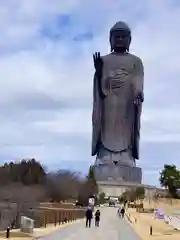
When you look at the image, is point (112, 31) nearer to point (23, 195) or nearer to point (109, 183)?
point (109, 183)

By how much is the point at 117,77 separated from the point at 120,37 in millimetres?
9604

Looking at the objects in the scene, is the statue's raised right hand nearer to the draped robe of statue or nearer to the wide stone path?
the draped robe of statue

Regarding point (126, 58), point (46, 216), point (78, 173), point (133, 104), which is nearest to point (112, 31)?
point (126, 58)

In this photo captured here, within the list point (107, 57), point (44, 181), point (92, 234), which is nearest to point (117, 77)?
point (107, 57)

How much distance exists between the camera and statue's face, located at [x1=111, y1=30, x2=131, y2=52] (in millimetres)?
136500

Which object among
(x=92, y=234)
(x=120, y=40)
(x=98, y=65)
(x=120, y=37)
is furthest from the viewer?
(x=120, y=37)

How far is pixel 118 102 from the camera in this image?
442 ft

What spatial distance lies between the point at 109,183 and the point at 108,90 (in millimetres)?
27457

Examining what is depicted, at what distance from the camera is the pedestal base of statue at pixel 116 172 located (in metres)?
143

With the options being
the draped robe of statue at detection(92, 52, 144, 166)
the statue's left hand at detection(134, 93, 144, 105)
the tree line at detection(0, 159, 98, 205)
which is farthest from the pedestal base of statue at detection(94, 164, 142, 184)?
the tree line at detection(0, 159, 98, 205)

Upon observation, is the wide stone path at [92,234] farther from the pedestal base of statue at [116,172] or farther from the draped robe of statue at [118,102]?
the pedestal base of statue at [116,172]

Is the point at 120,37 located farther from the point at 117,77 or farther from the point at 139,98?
the point at 139,98

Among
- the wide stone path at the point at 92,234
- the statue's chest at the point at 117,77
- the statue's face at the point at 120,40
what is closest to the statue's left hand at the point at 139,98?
the statue's chest at the point at 117,77

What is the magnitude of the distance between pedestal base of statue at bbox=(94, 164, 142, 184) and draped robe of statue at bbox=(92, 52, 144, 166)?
26.0 feet
